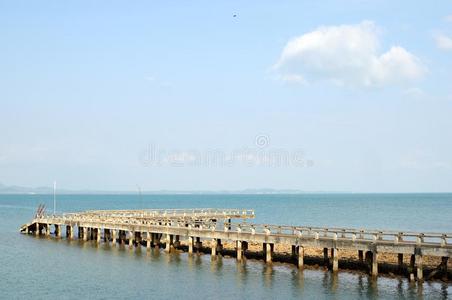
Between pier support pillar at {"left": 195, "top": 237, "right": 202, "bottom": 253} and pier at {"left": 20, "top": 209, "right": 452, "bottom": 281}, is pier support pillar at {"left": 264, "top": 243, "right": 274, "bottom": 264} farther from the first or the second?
pier support pillar at {"left": 195, "top": 237, "right": 202, "bottom": 253}

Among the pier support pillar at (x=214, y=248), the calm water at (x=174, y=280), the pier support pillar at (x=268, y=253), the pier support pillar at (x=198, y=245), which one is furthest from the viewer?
the pier support pillar at (x=198, y=245)

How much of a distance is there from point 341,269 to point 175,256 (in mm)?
14453

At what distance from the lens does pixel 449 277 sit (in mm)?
36000

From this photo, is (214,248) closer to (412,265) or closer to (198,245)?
(198,245)

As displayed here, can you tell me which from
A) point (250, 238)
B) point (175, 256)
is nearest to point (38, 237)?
point (175, 256)

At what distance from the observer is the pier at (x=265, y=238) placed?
35.5 metres

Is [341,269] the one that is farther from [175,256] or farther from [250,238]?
[175,256]

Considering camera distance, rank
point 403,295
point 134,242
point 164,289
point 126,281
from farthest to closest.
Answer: point 134,242, point 126,281, point 164,289, point 403,295

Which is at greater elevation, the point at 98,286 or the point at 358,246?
the point at 358,246

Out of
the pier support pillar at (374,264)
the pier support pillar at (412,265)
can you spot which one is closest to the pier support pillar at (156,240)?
the pier support pillar at (374,264)

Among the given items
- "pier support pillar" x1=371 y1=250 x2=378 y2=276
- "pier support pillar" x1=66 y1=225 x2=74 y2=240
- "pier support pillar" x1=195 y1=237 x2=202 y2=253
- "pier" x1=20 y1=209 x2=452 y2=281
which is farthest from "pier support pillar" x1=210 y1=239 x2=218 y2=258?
"pier support pillar" x1=66 y1=225 x2=74 y2=240

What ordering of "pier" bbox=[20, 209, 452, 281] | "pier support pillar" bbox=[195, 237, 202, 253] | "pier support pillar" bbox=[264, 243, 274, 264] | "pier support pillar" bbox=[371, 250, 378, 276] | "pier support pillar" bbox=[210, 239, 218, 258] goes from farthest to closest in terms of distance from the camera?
1. "pier support pillar" bbox=[195, 237, 202, 253]
2. "pier support pillar" bbox=[210, 239, 218, 258]
3. "pier support pillar" bbox=[264, 243, 274, 264]
4. "pier support pillar" bbox=[371, 250, 378, 276]
5. "pier" bbox=[20, 209, 452, 281]

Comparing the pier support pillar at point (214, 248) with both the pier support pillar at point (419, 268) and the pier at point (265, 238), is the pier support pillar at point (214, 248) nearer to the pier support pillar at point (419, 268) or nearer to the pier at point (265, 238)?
the pier at point (265, 238)

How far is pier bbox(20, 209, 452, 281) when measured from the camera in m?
35.5
